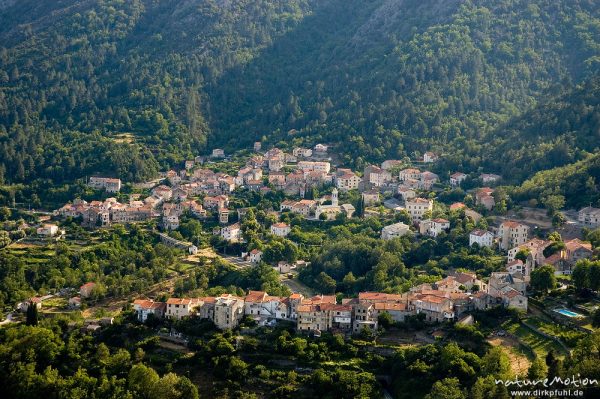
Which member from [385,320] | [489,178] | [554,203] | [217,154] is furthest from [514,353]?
[217,154]

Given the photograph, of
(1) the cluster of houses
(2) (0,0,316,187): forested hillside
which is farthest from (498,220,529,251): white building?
(2) (0,0,316,187): forested hillside

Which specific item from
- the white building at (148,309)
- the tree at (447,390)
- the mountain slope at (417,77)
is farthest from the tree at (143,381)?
the mountain slope at (417,77)

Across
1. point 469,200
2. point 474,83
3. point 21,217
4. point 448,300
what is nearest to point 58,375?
Result: point 448,300

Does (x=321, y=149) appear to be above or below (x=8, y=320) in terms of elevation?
above

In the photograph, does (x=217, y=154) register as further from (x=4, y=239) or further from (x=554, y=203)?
(x=554, y=203)

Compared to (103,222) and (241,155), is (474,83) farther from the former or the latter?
(103,222)
